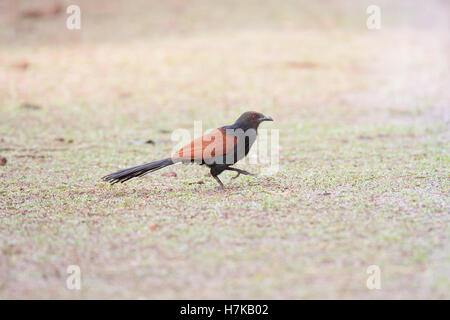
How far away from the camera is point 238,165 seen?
6723 millimetres

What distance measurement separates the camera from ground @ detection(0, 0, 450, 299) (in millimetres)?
3455

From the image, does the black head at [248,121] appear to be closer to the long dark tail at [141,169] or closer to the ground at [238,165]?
the ground at [238,165]

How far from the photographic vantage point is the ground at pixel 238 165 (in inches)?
136

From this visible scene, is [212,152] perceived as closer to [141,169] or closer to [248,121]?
[248,121]

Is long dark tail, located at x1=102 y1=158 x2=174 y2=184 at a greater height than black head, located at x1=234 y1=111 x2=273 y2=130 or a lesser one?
lesser

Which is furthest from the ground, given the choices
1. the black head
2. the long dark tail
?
the black head

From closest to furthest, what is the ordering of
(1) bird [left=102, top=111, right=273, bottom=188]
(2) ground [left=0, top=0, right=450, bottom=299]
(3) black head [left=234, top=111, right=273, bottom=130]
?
(2) ground [left=0, top=0, right=450, bottom=299] < (1) bird [left=102, top=111, right=273, bottom=188] < (3) black head [left=234, top=111, right=273, bottom=130]

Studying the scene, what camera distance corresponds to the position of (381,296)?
122 inches

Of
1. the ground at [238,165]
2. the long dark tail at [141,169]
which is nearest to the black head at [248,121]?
the ground at [238,165]

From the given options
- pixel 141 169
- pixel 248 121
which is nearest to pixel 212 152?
pixel 248 121

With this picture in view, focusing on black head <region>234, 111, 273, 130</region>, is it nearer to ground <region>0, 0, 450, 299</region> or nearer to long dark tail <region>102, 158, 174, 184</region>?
ground <region>0, 0, 450, 299</region>

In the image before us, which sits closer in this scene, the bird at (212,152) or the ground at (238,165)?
the ground at (238,165)

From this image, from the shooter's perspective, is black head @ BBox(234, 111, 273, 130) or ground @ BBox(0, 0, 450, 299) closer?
ground @ BBox(0, 0, 450, 299)
